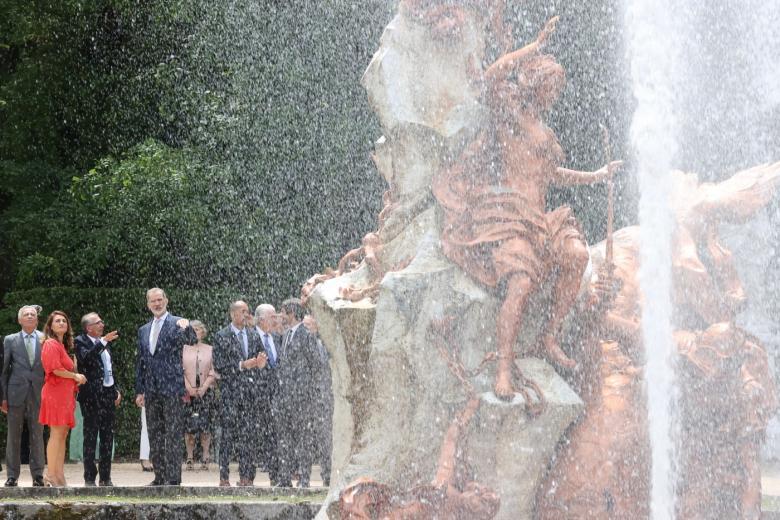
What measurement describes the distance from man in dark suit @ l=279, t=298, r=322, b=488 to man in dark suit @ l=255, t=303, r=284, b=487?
0.22ft

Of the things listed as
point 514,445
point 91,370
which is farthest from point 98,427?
point 514,445

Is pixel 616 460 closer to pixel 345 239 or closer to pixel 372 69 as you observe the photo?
pixel 372 69

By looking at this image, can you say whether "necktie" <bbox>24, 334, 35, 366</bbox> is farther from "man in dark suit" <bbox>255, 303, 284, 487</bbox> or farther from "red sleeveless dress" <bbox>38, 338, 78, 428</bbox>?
"man in dark suit" <bbox>255, 303, 284, 487</bbox>

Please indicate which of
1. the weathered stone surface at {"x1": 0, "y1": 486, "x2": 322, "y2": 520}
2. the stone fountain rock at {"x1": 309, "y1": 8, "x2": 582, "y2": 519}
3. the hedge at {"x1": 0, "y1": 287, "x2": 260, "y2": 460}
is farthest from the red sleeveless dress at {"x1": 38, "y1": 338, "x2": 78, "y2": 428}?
the hedge at {"x1": 0, "y1": 287, "x2": 260, "y2": 460}

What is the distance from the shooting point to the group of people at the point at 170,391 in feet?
35.9

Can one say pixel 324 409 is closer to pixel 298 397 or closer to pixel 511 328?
pixel 298 397

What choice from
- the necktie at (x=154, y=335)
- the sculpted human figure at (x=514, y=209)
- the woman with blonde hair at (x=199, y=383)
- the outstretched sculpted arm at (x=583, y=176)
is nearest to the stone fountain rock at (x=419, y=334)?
the sculpted human figure at (x=514, y=209)

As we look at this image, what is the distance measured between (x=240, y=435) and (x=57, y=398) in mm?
1529

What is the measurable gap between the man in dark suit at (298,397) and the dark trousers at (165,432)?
1.01m

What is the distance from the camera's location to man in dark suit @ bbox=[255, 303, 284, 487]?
37.9ft

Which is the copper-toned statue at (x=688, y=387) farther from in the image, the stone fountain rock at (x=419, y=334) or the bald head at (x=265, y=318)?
the bald head at (x=265, y=318)

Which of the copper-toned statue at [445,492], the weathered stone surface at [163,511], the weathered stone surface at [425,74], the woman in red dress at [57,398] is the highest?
the weathered stone surface at [425,74]

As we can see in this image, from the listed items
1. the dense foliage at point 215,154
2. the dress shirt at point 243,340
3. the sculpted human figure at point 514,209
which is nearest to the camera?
the sculpted human figure at point 514,209

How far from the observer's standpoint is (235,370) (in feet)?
38.8
